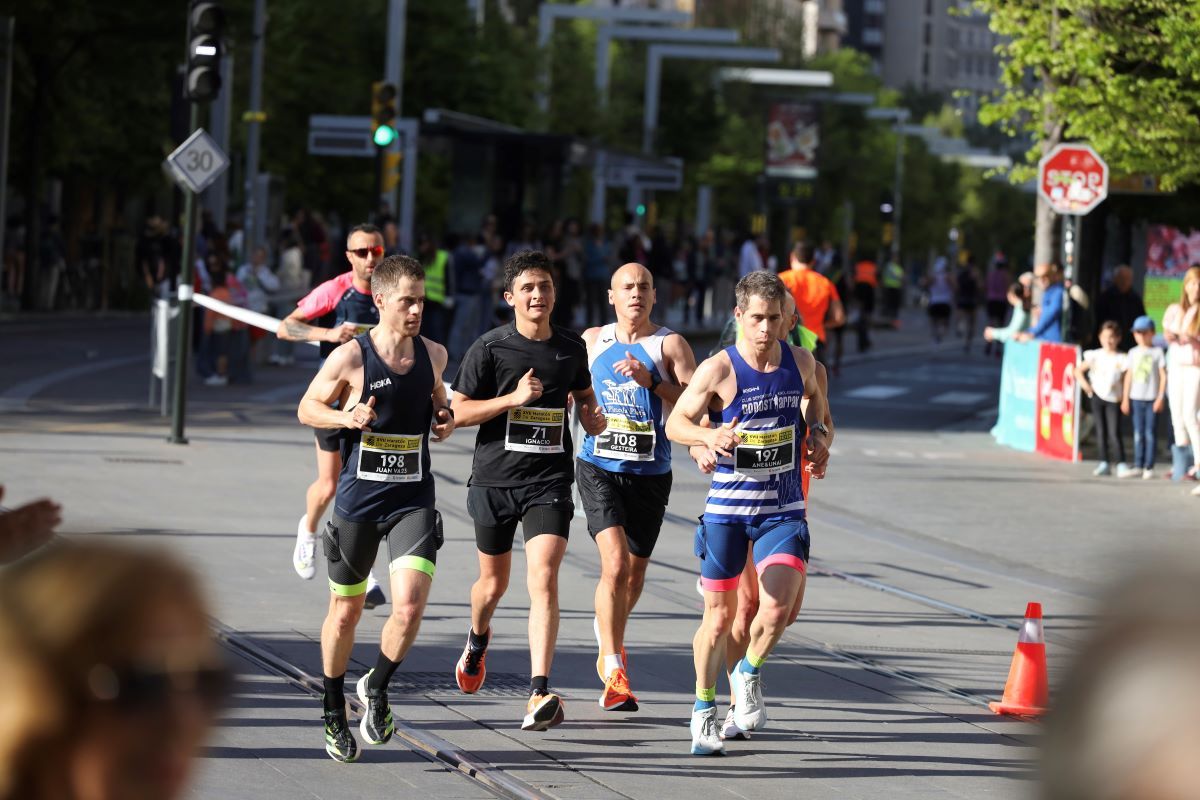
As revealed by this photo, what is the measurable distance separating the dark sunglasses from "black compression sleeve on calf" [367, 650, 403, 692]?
17.7ft

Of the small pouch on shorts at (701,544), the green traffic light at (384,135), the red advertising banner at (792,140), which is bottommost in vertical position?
the small pouch on shorts at (701,544)

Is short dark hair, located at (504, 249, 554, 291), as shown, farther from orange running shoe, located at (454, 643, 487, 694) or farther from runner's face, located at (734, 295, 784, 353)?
orange running shoe, located at (454, 643, 487, 694)

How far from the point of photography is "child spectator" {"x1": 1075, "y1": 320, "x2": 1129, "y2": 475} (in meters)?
18.8

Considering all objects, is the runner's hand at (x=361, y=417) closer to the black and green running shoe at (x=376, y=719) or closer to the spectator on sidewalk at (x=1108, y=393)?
the black and green running shoe at (x=376, y=719)

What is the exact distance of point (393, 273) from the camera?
7.51m

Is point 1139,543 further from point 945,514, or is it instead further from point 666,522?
point 945,514

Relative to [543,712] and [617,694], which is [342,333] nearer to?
[617,694]

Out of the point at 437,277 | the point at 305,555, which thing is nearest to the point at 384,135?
the point at 437,277

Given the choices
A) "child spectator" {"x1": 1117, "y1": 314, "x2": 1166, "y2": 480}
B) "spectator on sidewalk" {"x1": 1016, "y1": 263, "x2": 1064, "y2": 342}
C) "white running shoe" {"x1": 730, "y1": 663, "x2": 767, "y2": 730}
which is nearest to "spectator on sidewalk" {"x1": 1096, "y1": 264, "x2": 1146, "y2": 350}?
"spectator on sidewalk" {"x1": 1016, "y1": 263, "x2": 1064, "y2": 342}

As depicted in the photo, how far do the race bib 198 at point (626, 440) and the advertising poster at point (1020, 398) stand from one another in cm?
1321

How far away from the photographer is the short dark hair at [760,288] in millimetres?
7691

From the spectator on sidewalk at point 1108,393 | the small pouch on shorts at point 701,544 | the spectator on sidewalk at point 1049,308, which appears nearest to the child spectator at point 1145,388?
the spectator on sidewalk at point 1108,393

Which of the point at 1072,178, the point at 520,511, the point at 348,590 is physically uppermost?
the point at 1072,178

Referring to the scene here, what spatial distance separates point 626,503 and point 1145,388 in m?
11.3
